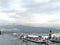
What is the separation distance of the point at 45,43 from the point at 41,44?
7.62 meters

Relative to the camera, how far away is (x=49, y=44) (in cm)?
15500

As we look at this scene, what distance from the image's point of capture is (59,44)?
15312cm

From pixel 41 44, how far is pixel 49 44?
260 inches

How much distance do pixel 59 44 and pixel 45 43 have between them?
14.7 metres

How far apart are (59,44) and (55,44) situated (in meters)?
3.41

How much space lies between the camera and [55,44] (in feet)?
508

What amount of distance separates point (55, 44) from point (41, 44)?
11244mm

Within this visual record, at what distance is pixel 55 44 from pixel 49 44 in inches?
188

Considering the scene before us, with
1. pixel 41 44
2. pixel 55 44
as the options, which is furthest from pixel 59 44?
pixel 41 44

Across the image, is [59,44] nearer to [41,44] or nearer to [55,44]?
[55,44]

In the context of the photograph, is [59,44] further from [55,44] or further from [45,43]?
[45,43]

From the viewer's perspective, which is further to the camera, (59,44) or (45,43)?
(45,43)
